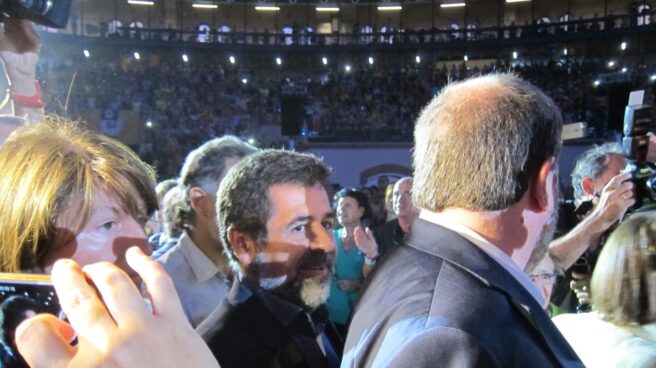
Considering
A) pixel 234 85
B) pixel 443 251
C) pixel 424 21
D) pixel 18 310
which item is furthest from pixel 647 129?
pixel 424 21

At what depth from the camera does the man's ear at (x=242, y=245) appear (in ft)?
6.97

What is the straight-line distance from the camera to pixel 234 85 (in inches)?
1184

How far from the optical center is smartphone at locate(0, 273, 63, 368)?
0.72m

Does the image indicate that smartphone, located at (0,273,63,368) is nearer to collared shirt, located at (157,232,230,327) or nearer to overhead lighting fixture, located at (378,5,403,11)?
collared shirt, located at (157,232,230,327)

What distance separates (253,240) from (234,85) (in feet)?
94.3

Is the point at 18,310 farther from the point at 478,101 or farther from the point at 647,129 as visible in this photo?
the point at 647,129

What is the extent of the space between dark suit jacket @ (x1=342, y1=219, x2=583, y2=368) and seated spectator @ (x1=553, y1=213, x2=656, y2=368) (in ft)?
2.69

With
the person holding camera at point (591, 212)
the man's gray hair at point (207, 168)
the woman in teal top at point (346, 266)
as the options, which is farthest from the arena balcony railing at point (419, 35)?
the man's gray hair at point (207, 168)

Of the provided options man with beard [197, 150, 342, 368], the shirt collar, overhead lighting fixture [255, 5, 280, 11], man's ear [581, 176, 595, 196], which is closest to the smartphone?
man with beard [197, 150, 342, 368]

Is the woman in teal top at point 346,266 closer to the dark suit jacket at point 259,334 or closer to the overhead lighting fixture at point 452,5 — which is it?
the dark suit jacket at point 259,334

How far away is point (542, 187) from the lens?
166 cm

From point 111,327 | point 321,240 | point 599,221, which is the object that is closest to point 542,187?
point 321,240

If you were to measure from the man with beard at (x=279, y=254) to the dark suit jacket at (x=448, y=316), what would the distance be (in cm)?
41

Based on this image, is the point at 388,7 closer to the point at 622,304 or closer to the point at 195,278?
the point at 195,278
